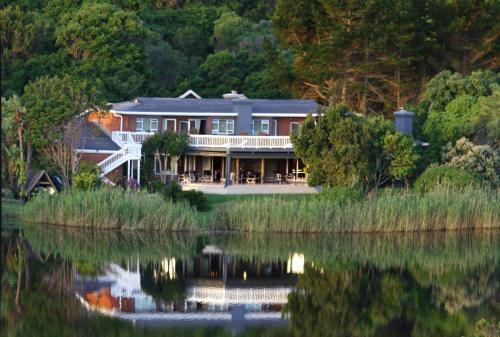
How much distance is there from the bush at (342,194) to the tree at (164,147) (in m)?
9.30

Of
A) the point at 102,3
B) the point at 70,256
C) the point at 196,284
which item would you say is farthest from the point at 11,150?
the point at 102,3

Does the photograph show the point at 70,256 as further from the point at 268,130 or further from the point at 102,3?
the point at 102,3

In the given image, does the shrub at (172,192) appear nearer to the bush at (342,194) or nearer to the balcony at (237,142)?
the bush at (342,194)

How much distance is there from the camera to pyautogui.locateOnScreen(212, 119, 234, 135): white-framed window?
59031 millimetres

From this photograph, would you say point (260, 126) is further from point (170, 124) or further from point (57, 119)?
point (57, 119)

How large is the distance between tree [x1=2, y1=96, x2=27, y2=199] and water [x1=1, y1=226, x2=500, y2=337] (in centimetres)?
599

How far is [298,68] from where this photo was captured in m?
67.6

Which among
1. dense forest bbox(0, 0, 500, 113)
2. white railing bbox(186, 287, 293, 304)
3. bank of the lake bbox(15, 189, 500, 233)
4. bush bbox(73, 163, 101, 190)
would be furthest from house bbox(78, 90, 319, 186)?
white railing bbox(186, 287, 293, 304)

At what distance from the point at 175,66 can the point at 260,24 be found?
33.8 feet

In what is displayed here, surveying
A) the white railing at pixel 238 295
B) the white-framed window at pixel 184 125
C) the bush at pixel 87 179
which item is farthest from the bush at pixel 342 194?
the white-framed window at pixel 184 125

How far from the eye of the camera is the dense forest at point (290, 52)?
65188 millimetres

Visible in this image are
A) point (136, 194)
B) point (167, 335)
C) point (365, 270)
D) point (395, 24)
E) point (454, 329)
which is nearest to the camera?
point (167, 335)

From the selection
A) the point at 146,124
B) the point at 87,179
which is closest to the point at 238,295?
the point at 87,179

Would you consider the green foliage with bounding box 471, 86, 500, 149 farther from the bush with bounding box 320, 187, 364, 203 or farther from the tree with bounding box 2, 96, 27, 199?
the tree with bounding box 2, 96, 27, 199
